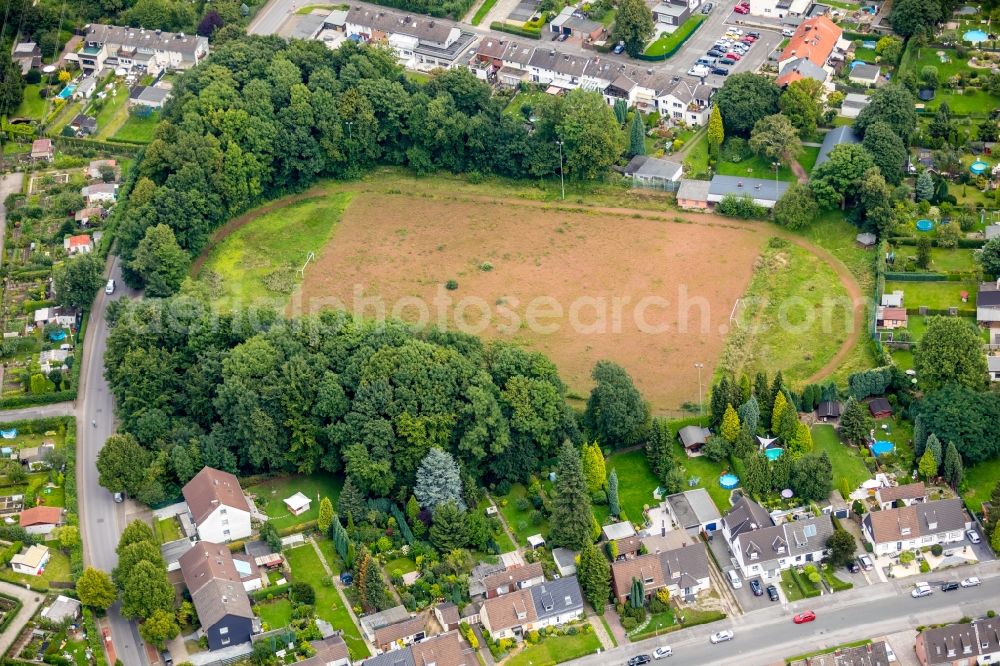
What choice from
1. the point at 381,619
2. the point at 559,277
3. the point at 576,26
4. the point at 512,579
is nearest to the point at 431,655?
the point at 381,619

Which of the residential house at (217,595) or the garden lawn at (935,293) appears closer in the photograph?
the residential house at (217,595)

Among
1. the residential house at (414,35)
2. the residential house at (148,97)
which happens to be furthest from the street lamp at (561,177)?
the residential house at (148,97)

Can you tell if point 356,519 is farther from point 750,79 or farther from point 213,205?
point 750,79

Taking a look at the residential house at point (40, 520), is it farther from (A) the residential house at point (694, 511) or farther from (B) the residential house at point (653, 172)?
(B) the residential house at point (653, 172)

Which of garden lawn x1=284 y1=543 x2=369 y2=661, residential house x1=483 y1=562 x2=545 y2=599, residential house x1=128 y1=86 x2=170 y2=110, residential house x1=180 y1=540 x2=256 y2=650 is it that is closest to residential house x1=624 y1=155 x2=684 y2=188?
residential house x1=128 y1=86 x2=170 y2=110

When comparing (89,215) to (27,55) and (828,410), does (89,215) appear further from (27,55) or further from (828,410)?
(828,410)

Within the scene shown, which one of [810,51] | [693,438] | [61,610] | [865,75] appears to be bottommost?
[61,610]
